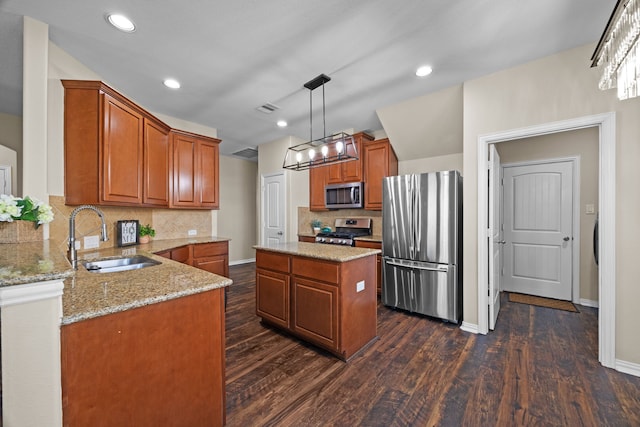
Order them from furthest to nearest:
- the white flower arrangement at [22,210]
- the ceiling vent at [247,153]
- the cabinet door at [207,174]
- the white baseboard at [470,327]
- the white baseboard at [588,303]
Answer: the ceiling vent at [247,153] → the cabinet door at [207,174] → the white baseboard at [588,303] → the white baseboard at [470,327] → the white flower arrangement at [22,210]

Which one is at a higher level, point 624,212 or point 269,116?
point 269,116

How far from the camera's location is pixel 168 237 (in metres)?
3.73

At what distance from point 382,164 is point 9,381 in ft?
13.1

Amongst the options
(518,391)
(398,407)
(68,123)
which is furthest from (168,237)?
(518,391)

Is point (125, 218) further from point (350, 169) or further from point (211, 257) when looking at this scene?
point (350, 169)

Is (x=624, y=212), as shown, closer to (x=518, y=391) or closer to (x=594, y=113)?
(x=594, y=113)

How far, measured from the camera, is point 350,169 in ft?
14.4

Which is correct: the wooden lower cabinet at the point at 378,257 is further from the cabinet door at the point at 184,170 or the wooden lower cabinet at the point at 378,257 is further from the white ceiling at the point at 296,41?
the cabinet door at the point at 184,170

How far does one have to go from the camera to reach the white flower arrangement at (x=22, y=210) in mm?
1517

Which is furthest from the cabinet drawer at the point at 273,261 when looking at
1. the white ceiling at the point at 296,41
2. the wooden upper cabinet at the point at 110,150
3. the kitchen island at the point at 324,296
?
the white ceiling at the point at 296,41

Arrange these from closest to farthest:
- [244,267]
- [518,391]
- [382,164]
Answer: [518,391]
[382,164]
[244,267]

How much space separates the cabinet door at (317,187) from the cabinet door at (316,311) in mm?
2524

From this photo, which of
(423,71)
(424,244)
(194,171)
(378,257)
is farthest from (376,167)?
(194,171)

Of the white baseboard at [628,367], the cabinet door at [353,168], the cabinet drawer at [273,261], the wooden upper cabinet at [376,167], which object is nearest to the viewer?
the white baseboard at [628,367]
